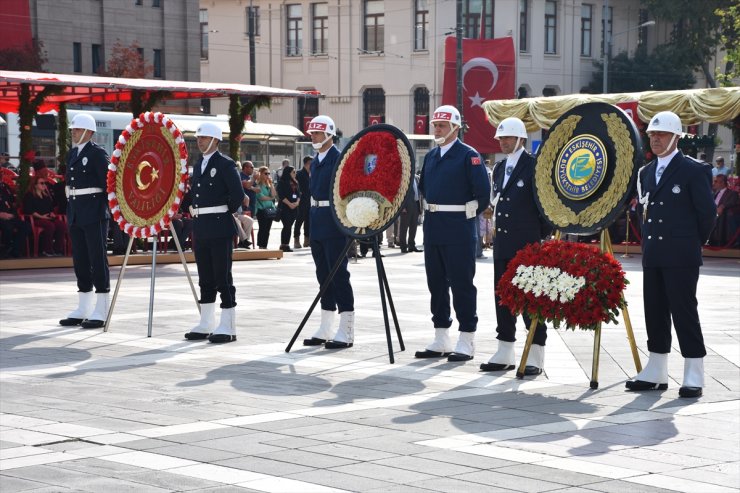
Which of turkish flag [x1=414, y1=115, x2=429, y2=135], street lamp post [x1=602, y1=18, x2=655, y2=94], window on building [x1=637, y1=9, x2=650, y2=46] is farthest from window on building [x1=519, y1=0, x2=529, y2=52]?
window on building [x1=637, y1=9, x2=650, y2=46]

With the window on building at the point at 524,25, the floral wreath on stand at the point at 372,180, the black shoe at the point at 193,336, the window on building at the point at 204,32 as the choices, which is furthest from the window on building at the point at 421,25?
the floral wreath on stand at the point at 372,180

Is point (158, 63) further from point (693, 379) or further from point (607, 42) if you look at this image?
point (693, 379)

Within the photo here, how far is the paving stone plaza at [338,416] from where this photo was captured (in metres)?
7.16

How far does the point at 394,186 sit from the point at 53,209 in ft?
40.5

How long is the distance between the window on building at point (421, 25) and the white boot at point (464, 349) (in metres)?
50.2

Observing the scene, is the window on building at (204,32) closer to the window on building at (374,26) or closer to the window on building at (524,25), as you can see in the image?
the window on building at (374,26)

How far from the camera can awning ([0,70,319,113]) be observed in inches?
874

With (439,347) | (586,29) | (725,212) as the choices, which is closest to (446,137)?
(439,347)

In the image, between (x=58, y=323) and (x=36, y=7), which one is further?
(x=36, y=7)

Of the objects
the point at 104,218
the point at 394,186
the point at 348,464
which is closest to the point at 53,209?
the point at 104,218

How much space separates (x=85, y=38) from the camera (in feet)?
183

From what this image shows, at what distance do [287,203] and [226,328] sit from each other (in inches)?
574

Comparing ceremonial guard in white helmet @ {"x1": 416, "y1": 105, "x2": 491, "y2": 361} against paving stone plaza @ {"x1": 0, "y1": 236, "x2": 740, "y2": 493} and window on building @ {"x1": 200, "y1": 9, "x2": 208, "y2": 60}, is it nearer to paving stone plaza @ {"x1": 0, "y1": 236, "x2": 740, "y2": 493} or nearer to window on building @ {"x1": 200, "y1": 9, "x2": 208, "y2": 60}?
paving stone plaza @ {"x1": 0, "y1": 236, "x2": 740, "y2": 493}

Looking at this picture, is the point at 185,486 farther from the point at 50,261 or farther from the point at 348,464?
the point at 50,261
